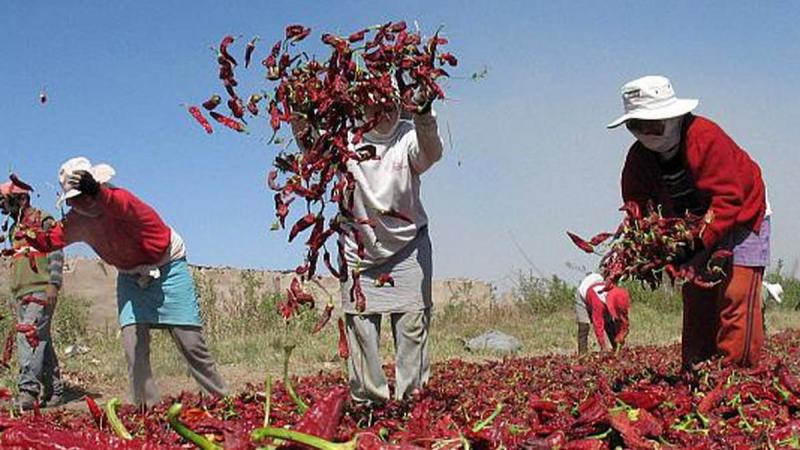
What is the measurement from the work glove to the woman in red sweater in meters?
2.97

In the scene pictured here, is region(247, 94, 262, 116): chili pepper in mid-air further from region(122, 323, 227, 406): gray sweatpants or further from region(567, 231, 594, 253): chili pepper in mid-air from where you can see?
region(122, 323, 227, 406): gray sweatpants

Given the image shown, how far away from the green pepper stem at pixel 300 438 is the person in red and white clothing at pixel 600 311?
8.17m

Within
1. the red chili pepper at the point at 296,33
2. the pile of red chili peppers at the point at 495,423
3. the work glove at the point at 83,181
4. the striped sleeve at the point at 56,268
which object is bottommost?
the pile of red chili peppers at the point at 495,423

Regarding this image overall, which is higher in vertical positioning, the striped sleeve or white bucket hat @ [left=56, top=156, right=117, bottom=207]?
white bucket hat @ [left=56, top=156, right=117, bottom=207]

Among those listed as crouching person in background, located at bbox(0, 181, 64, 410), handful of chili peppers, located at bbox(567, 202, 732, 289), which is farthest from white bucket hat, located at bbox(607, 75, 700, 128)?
crouching person in background, located at bbox(0, 181, 64, 410)

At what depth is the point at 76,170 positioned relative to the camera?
18.7 feet

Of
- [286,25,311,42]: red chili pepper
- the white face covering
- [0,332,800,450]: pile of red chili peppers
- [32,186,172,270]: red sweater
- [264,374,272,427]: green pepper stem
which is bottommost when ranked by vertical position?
[0,332,800,450]: pile of red chili peppers

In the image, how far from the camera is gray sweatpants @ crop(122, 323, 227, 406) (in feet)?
20.8

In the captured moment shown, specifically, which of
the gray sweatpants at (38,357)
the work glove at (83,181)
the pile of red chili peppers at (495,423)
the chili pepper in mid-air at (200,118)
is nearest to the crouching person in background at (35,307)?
the gray sweatpants at (38,357)

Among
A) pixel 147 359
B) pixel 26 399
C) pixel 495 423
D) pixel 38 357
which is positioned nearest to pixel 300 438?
pixel 495 423

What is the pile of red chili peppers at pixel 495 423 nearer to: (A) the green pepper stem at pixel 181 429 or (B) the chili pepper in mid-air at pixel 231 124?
(A) the green pepper stem at pixel 181 429

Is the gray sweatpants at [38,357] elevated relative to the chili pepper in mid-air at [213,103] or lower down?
lower down

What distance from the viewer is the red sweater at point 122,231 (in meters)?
5.93

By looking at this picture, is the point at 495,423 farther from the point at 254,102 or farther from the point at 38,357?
the point at 38,357
